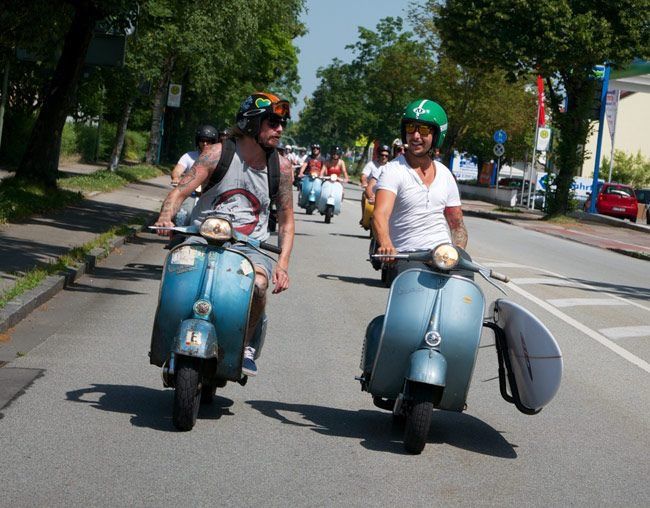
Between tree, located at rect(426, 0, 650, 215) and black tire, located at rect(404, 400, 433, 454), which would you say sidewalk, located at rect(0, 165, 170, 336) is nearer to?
black tire, located at rect(404, 400, 433, 454)

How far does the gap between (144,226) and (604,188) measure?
37.2 metres

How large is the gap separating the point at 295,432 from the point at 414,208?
1.45 metres

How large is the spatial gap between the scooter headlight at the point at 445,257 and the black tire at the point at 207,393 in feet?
4.84

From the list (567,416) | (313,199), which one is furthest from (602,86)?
(567,416)

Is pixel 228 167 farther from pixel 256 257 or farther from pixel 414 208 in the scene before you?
pixel 414 208

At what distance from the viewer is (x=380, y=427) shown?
6.84m

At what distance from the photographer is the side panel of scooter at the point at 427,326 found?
20.4 feet

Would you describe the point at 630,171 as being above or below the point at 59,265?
above

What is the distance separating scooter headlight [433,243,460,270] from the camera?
6.21m

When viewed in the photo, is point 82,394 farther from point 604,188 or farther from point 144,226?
point 604,188

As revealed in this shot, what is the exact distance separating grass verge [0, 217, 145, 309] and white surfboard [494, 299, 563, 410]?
4.49m

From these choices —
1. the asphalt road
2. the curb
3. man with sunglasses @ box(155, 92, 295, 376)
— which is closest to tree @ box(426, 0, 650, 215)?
the curb

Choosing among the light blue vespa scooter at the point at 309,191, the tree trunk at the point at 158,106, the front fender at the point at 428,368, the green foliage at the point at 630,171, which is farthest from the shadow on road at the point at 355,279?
the green foliage at the point at 630,171

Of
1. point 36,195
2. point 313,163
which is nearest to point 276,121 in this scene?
point 36,195
